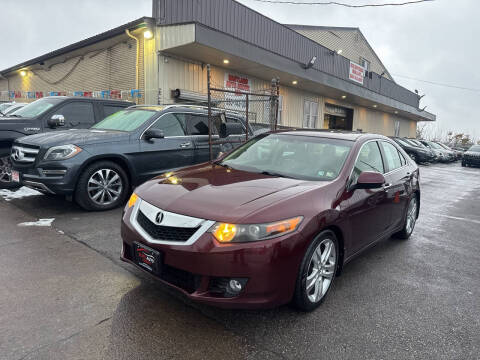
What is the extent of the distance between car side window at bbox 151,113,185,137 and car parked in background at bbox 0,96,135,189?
181cm

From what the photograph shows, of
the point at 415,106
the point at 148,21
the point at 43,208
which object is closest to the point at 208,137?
the point at 43,208

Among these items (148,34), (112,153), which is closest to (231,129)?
(112,153)

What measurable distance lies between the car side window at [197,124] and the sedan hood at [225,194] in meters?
3.09

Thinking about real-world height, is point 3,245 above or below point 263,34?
below

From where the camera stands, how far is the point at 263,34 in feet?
43.9

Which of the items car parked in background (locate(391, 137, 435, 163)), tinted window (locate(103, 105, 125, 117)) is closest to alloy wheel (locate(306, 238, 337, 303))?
tinted window (locate(103, 105, 125, 117))

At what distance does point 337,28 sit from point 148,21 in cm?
1527

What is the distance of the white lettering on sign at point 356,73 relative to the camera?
62.8 ft

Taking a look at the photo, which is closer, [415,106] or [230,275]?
[230,275]

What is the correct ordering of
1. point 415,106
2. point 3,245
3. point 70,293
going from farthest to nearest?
point 415,106 < point 3,245 < point 70,293

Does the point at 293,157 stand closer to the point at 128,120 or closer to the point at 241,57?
the point at 128,120

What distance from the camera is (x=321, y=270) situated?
275cm

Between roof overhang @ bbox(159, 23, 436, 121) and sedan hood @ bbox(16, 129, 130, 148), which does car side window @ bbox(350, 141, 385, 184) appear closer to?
sedan hood @ bbox(16, 129, 130, 148)

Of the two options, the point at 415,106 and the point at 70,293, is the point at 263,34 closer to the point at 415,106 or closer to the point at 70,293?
the point at 70,293
